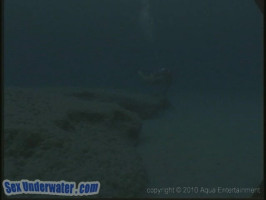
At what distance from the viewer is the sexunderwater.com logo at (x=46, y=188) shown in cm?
322

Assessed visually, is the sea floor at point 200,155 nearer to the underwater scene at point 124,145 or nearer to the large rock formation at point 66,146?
the underwater scene at point 124,145

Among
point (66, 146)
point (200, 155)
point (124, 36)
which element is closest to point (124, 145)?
point (66, 146)

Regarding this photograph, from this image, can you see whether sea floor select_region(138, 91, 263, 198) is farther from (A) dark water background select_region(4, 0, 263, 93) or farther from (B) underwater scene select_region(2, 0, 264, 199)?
(A) dark water background select_region(4, 0, 263, 93)

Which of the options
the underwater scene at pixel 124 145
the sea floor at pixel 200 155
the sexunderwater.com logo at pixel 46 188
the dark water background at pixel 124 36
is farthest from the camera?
the dark water background at pixel 124 36

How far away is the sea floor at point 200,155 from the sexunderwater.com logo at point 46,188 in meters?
1.29

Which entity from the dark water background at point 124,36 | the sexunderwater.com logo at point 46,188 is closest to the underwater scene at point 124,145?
the sexunderwater.com logo at point 46,188

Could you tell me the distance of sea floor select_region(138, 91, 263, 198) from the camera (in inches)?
206

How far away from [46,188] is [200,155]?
4102mm

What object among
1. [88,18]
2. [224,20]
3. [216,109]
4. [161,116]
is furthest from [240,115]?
[88,18]

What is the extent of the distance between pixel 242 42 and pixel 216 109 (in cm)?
5965

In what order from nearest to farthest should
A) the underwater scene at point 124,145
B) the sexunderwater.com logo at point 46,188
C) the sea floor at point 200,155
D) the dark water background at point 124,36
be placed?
the sexunderwater.com logo at point 46,188, the underwater scene at point 124,145, the sea floor at point 200,155, the dark water background at point 124,36

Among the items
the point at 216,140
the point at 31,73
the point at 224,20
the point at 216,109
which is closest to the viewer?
the point at 216,140

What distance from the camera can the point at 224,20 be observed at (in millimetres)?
68062

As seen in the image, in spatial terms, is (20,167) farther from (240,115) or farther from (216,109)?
(216,109)
